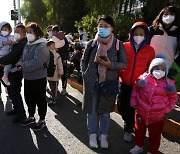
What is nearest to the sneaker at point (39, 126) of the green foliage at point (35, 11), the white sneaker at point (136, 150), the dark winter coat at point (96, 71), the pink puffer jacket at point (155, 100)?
the dark winter coat at point (96, 71)

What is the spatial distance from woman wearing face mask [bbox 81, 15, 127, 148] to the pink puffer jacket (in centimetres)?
46

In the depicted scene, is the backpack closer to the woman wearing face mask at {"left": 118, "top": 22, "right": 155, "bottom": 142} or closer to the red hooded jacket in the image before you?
the woman wearing face mask at {"left": 118, "top": 22, "right": 155, "bottom": 142}

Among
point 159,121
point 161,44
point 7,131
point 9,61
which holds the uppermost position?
point 161,44

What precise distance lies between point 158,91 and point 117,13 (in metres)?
12.8

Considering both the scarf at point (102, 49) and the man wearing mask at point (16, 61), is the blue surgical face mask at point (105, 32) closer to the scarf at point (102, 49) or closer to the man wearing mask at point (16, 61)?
the scarf at point (102, 49)

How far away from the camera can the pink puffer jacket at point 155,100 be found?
149 inches

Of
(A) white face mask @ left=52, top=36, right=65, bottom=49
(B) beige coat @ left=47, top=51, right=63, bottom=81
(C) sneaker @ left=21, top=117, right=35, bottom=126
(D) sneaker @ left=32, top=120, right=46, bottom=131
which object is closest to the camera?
(D) sneaker @ left=32, top=120, right=46, bottom=131

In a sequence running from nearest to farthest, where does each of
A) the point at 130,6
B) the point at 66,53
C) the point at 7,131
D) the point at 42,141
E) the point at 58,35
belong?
1. the point at 42,141
2. the point at 7,131
3. the point at 58,35
4. the point at 66,53
5. the point at 130,6

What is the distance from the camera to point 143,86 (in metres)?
3.85

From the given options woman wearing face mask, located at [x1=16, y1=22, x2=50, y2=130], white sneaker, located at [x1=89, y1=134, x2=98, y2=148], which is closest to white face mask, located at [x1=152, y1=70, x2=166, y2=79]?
white sneaker, located at [x1=89, y1=134, x2=98, y2=148]

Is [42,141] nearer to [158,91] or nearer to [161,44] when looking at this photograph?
[158,91]

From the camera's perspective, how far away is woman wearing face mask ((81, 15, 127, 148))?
13.3 ft

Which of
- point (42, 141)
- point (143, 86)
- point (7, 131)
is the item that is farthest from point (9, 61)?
point (143, 86)

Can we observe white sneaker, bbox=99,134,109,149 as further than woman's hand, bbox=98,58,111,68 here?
Yes
